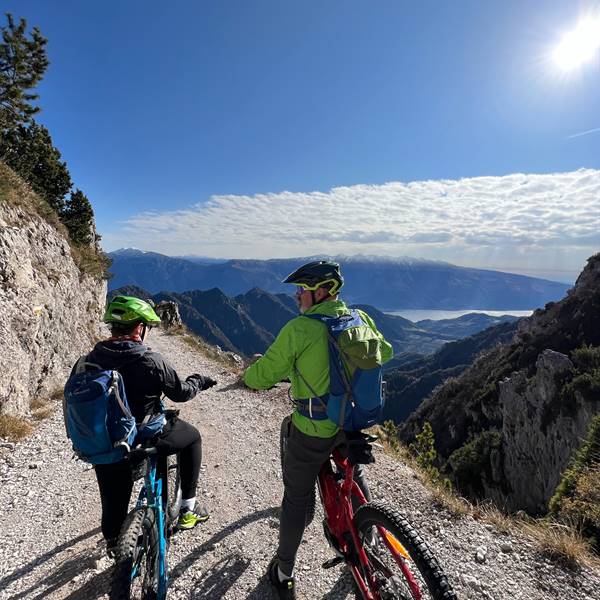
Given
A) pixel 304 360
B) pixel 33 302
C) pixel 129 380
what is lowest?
pixel 129 380

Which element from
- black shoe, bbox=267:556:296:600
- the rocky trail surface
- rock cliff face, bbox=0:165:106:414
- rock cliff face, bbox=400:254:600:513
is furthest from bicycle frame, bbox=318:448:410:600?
rock cliff face, bbox=400:254:600:513

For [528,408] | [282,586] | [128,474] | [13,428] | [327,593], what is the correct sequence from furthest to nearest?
[528,408]
[13,428]
[327,593]
[282,586]
[128,474]

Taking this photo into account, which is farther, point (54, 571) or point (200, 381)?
point (54, 571)

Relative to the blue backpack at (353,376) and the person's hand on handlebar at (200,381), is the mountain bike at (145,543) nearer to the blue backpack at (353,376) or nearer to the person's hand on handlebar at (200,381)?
the person's hand on handlebar at (200,381)

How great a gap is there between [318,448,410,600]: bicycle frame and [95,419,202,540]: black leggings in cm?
181

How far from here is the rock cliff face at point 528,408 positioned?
4166 cm

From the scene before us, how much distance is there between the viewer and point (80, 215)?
21.8m

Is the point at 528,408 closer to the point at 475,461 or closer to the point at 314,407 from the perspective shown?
the point at 475,461

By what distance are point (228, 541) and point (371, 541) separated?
2900 millimetres

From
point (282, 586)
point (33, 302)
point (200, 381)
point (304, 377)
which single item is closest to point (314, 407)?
point (304, 377)

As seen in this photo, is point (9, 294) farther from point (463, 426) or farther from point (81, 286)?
point (463, 426)

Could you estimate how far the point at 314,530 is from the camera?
569 cm

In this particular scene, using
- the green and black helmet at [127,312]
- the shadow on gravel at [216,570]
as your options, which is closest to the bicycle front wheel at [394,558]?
the shadow on gravel at [216,570]

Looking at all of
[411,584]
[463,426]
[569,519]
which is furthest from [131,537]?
[463,426]
